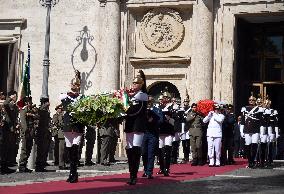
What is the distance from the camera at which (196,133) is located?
18078 mm

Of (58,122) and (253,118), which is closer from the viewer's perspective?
(253,118)

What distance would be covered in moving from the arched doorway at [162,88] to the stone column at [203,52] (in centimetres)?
143

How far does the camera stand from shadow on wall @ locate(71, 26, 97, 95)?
84.4 feet

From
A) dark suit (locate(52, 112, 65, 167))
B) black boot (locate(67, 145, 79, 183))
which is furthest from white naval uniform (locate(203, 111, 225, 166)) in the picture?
black boot (locate(67, 145, 79, 183))

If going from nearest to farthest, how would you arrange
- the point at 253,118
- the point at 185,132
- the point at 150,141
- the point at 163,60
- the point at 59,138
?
the point at 150,141 < the point at 253,118 < the point at 59,138 < the point at 185,132 < the point at 163,60

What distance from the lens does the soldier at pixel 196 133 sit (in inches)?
708

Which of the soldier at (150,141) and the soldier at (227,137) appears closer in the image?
the soldier at (150,141)

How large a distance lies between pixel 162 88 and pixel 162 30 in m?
2.55

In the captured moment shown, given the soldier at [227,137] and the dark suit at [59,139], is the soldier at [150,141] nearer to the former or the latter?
the dark suit at [59,139]

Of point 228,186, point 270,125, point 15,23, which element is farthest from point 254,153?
point 15,23

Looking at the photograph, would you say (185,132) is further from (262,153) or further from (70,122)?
(70,122)

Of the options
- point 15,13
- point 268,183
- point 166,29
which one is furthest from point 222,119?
point 15,13

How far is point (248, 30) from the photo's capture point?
25516mm

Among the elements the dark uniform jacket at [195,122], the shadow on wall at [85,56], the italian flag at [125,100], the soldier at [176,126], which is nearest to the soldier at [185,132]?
the soldier at [176,126]
